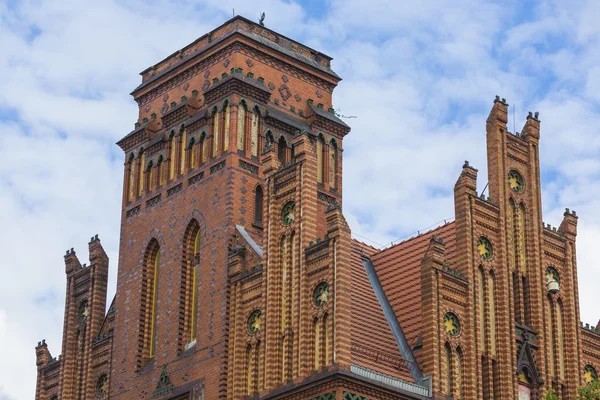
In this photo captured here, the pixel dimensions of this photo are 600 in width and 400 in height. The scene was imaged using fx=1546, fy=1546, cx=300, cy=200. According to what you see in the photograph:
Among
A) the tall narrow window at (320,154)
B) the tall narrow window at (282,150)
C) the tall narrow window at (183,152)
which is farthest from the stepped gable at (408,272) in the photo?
the tall narrow window at (183,152)

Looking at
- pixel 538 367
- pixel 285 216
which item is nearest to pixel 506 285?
pixel 538 367

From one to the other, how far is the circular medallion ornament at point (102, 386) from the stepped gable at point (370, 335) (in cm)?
1006

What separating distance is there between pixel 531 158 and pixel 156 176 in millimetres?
13771

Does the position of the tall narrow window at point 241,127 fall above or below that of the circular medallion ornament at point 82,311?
above

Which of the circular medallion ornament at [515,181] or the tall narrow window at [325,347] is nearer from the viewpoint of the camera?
the tall narrow window at [325,347]

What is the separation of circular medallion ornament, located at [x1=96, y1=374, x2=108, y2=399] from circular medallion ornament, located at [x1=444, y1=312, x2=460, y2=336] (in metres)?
13.3

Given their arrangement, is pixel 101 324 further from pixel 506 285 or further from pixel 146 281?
pixel 506 285

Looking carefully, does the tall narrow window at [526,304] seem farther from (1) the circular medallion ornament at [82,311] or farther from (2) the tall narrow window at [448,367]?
(1) the circular medallion ornament at [82,311]

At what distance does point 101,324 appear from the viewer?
57.6 m

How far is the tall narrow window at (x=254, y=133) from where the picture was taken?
180ft

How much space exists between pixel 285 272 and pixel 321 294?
1.96 meters

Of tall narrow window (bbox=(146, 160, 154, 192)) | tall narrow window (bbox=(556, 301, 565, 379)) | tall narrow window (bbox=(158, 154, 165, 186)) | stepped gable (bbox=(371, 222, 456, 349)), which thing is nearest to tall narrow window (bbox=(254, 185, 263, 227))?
tall narrow window (bbox=(158, 154, 165, 186))

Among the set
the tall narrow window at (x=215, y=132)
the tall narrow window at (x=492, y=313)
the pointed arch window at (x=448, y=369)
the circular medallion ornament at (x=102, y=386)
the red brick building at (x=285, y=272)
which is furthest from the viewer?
the circular medallion ornament at (x=102, y=386)

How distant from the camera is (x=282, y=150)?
56.2 meters
